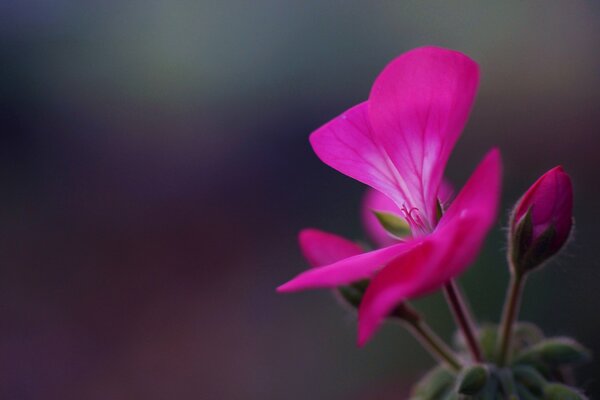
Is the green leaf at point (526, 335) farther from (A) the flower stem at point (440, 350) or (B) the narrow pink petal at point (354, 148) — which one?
(B) the narrow pink petal at point (354, 148)

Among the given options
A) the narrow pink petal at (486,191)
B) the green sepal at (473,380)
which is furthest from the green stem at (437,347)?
the narrow pink petal at (486,191)

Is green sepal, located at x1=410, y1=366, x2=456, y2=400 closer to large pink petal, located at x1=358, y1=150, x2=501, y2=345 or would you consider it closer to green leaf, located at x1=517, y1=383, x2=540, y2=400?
green leaf, located at x1=517, y1=383, x2=540, y2=400

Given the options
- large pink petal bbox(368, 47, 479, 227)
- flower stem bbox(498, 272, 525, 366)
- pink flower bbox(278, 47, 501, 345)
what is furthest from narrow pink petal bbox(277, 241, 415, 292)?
flower stem bbox(498, 272, 525, 366)

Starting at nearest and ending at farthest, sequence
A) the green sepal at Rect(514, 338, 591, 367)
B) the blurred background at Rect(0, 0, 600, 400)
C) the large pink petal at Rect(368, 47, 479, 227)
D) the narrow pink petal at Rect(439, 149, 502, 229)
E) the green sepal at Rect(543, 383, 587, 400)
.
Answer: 1. the narrow pink petal at Rect(439, 149, 502, 229)
2. the large pink petal at Rect(368, 47, 479, 227)
3. the green sepal at Rect(543, 383, 587, 400)
4. the green sepal at Rect(514, 338, 591, 367)
5. the blurred background at Rect(0, 0, 600, 400)

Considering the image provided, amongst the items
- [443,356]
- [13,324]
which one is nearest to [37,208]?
[13,324]

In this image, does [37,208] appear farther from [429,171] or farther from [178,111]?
[429,171]

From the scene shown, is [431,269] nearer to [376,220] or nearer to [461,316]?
[461,316]
